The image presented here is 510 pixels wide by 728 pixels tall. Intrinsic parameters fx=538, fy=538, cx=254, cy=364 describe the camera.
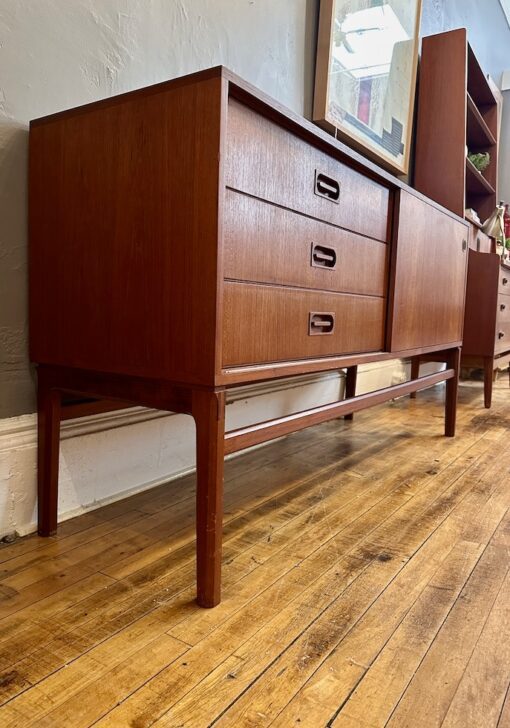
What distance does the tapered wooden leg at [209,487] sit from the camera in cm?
77

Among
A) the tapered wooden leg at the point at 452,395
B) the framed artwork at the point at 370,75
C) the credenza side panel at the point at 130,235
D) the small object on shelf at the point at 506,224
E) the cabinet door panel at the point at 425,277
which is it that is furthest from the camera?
the small object on shelf at the point at 506,224

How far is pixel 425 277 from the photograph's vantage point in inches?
60.5

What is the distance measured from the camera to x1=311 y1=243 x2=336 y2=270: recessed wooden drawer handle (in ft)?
3.28

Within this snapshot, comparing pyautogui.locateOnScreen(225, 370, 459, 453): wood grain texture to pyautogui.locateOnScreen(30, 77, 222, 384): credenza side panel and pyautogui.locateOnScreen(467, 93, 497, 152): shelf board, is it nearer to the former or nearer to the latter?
pyautogui.locateOnScreen(30, 77, 222, 384): credenza side panel

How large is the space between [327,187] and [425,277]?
0.62m

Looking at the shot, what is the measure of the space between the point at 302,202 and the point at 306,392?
3.60 ft

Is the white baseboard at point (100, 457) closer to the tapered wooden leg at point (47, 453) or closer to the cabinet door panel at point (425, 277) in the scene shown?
the tapered wooden leg at point (47, 453)

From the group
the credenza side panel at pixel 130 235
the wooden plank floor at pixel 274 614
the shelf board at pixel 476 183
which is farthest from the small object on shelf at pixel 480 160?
the credenza side panel at pixel 130 235

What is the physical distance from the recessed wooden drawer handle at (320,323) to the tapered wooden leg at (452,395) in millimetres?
960

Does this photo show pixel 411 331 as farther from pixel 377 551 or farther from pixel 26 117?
pixel 26 117

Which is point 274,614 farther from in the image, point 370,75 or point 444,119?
point 444,119

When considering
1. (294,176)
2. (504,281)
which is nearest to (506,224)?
(504,281)

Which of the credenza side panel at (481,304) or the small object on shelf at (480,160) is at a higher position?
the small object on shelf at (480,160)

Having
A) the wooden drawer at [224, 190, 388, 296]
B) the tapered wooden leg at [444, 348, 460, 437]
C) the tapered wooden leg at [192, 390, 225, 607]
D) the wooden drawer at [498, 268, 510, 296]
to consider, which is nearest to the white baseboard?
the tapered wooden leg at [192, 390, 225, 607]
